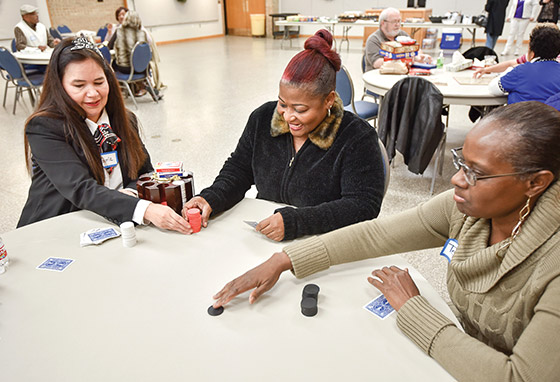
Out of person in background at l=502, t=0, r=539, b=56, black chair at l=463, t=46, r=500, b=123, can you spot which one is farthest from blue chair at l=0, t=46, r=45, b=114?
person in background at l=502, t=0, r=539, b=56

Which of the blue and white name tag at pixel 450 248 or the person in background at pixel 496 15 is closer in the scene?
the blue and white name tag at pixel 450 248

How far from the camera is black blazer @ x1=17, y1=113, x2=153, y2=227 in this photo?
5.27ft

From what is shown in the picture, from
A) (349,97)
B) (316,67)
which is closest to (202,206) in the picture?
(316,67)

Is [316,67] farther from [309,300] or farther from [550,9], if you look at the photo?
[550,9]

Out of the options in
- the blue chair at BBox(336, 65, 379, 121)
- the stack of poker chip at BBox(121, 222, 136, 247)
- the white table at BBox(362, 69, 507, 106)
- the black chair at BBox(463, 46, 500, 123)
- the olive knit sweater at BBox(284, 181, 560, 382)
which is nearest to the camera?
the olive knit sweater at BBox(284, 181, 560, 382)

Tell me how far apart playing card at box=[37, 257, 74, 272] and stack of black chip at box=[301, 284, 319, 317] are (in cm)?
76

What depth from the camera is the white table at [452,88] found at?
3.48m

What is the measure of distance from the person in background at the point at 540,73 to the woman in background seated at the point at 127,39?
5.14 m

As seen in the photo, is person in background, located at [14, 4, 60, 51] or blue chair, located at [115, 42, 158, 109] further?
person in background, located at [14, 4, 60, 51]

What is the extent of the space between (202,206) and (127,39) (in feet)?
18.4

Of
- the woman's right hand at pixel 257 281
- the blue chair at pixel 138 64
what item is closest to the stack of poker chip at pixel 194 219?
the woman's right hand at pixel 257 281

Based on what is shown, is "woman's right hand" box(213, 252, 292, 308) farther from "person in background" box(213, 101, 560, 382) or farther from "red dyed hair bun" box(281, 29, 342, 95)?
"red dyed hair bun" box(281, 29, 342, 95)

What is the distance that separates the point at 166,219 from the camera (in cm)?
150

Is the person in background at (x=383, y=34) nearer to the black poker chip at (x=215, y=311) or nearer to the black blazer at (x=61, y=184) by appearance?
the black blazer at (x=61, y=184)
